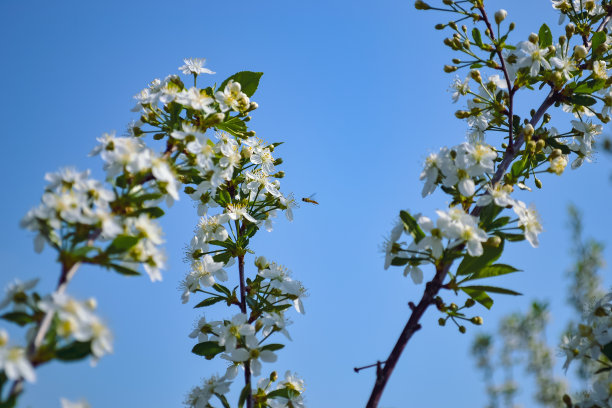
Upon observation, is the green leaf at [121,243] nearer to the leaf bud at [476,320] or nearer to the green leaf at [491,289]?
the green leaf at [491,289]

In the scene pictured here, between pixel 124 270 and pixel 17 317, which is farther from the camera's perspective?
pixel 124 270

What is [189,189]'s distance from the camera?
8.67 ft

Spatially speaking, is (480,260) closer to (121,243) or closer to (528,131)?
(528,131)

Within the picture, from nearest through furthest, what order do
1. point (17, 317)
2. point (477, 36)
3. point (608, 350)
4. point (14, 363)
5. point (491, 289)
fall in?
point (14, 363)
point (17, 317)
point (491, 289)
point (608, 350)
point (477, 36)

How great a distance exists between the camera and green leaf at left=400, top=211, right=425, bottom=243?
78.0 inches

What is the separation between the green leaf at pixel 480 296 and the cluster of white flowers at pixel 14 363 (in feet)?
4.71

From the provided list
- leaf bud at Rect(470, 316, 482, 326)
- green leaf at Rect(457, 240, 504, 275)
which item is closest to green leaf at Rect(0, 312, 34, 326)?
green leaf at Rect(457, 240, 504, 275)

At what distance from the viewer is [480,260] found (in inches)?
77.0

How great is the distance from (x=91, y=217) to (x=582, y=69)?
228 cm

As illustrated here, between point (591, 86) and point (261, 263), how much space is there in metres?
1.75

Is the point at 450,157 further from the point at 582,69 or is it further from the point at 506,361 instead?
the point at 506,361

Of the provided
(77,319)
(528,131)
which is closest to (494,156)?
(528,131)

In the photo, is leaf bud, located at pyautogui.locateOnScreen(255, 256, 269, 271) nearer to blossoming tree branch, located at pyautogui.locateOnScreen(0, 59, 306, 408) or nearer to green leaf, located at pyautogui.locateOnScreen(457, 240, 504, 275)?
blossoming tree branch, located at pyautogui.locateOnScreen(0, 59, 306, 408)

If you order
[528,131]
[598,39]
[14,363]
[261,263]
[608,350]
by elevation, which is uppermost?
[598,39]
